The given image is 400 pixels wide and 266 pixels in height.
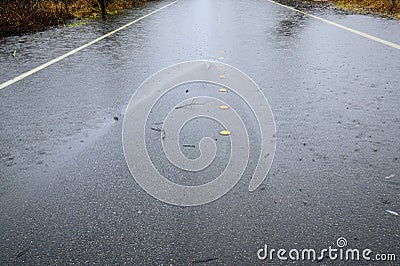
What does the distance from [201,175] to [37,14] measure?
11988 millimetres

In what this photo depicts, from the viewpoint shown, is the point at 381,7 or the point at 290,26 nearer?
the point at 290,26

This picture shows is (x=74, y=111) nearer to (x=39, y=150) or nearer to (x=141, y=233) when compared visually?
(x=39, y=150)

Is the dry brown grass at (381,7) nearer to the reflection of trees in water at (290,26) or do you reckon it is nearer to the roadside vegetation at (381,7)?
the roadside vegetation at (381,7)

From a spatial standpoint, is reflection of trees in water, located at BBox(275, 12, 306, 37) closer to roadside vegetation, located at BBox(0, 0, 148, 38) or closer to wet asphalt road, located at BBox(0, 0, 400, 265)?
wet asphalt road, located at BBox(0, 0, 400, 265)

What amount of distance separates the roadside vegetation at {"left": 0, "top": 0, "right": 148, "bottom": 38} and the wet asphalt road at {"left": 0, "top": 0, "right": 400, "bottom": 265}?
564 cm

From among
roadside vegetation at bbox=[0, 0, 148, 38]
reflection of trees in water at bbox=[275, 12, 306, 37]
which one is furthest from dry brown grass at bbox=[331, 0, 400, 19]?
roadside vegetation at bbox=[0, 0, 148, 38]

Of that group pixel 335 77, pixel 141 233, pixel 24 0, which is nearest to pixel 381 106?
pixel 335 77

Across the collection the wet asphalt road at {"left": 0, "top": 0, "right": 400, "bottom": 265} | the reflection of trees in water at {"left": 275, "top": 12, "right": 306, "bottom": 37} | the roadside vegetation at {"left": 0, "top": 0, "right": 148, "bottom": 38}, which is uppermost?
the roadside vegetation at {"left": 0, "top": 0, "right": 148, "bottom": 38}

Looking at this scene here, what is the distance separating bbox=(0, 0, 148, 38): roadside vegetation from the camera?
11500mm

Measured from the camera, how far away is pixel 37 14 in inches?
500

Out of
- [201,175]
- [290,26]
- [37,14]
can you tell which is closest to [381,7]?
[290,26]

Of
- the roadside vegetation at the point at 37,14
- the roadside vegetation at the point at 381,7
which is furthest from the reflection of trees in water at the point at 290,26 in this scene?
the roadside vegetation at the point at 37,14

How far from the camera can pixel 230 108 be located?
4344mm

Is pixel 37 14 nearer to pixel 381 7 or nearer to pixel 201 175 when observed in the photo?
pixel 201 175
